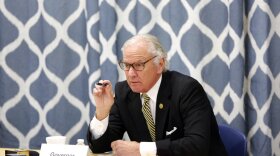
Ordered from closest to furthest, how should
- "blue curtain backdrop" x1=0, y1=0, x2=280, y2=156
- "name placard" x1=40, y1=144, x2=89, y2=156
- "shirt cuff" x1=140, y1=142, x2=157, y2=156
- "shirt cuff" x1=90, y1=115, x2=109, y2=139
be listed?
"name placard" x1=40, y1=144, x2=89, y2=156, "shirt cuff" x1=140, y1=142, x2=157, y2=156, "shirt cuff" x1=90, y1=115, x2=109, y2=139, "blue curtain backdrop" x1=0, y1=0, x2=280, y2=156

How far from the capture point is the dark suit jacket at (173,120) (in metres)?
2.03

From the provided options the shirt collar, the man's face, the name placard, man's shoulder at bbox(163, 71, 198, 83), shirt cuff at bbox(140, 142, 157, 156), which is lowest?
shirt cuff at bbox(140, 142, 157, 156)

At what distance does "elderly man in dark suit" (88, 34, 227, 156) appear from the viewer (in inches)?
80.4

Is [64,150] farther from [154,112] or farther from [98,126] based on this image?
[154,112]

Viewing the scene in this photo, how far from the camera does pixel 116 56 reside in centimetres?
294

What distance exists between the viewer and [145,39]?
2.21 m

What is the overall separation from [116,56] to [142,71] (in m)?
0.75

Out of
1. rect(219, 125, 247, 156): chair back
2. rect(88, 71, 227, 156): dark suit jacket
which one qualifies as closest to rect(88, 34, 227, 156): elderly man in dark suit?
rect(88, 71, 227, 156): dark suit jacket

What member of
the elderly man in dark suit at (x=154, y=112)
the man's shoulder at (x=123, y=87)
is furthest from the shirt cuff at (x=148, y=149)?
the man's shoulder at (x=123, y=87)

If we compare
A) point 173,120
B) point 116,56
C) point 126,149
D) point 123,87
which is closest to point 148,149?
point 126,149

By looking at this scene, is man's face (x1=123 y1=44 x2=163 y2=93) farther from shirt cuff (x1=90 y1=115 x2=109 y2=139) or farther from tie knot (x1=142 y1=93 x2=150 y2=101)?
shirt cuff (x1=90 y1=115 x2=109 y2=139)

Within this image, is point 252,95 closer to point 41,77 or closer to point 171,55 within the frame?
point 171,55

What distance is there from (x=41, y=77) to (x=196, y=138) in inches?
55.1

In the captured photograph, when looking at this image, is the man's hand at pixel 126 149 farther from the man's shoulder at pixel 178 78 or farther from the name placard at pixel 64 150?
the man's shoulder at pixel 178 78
